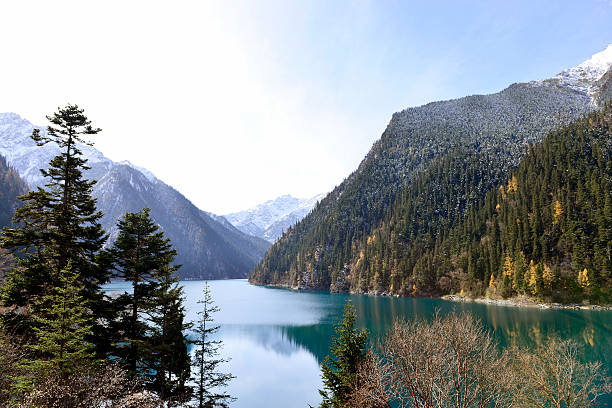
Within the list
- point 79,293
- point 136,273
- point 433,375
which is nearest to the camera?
point 433,375

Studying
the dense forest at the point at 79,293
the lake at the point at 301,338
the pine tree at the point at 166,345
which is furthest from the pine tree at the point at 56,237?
the lake at the point at 301,338

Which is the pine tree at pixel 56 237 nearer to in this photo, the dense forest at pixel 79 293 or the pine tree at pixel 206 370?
the dense forest at pixel 79 293

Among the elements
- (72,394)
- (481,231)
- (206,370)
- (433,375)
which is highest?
(481,231)

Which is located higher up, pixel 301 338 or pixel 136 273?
pixel 136 273

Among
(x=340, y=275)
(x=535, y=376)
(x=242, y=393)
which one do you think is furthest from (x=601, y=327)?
(x=340, y=275)

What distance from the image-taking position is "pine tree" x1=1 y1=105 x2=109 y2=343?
762 inches

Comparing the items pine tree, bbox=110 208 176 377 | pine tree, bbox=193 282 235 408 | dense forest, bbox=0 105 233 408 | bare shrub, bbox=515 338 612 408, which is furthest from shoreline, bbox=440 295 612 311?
pine tree, bbox=110 208 176 377

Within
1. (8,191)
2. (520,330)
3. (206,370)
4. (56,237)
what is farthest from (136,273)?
(8,191)

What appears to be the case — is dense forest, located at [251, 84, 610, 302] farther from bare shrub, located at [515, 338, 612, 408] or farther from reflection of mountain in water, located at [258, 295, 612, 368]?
bare shrub, located at [515, 338, 612, 408]

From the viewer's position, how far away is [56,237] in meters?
20.7

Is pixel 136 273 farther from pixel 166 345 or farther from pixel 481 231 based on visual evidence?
pixel 481 231

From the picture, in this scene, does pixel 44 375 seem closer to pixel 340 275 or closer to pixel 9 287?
pixel 9 287

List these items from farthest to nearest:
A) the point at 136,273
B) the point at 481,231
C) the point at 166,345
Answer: the point at 481,231 → the point at 136,273 → the point at 166,345

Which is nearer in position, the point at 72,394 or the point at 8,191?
the point at 72,394
